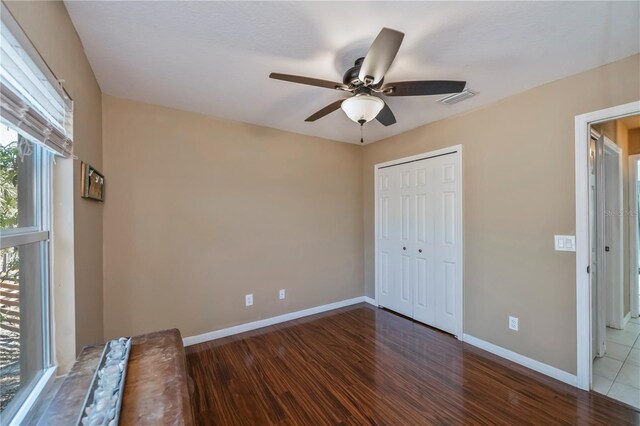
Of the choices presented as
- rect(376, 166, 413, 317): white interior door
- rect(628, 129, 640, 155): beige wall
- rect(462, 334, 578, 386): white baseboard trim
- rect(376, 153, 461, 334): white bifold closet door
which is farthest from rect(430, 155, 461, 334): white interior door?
rect(628, 129, 640, 155): beige wall

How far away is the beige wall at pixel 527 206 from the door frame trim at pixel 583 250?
42 millimetres

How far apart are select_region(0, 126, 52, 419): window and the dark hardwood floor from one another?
1040 millimetres

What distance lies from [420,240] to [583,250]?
148 centimetres

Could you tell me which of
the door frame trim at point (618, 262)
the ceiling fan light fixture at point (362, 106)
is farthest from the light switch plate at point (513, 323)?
the ceiling fan light fixture at point (362, 106)

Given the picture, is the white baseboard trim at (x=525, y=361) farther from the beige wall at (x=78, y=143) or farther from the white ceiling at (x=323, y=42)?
the beige wall at (x=78, y=143)

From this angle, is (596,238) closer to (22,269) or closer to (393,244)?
(393,244)

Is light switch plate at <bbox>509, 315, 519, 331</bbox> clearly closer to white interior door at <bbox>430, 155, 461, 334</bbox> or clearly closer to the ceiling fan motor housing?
white interior door at <bbox>430, 155, 461, 334</bbox>

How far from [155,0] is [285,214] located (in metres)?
2.36

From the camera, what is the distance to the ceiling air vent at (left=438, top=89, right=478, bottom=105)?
7.80 feet

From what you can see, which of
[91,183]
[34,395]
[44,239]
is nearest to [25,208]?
[44,239]

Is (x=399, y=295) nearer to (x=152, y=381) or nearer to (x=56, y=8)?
(x=152, y=381)

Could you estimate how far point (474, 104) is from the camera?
104 inches

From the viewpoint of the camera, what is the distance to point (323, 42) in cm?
170

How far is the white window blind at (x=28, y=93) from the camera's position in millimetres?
910
